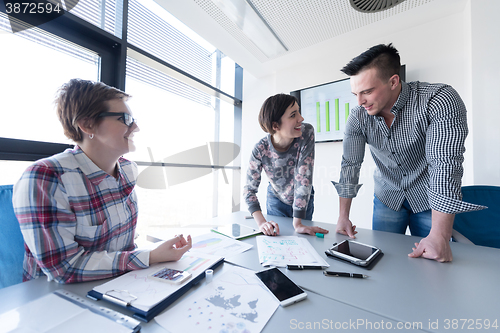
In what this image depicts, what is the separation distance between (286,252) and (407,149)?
3.09ft

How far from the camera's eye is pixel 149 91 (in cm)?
226

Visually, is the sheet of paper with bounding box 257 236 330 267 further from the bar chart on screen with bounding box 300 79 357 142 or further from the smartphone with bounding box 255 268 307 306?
the bar chart on screen with bounding box 300 79 357 142

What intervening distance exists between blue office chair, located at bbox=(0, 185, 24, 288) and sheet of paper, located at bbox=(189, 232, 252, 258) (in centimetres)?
63

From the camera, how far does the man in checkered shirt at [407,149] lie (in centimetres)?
92

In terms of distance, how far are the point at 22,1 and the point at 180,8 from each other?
1.09m

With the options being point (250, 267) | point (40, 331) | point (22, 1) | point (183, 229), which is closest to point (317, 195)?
point (183, 229)

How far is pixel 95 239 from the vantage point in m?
0.78

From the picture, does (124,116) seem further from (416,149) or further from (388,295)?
(416,149)

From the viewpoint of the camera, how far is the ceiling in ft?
6.05

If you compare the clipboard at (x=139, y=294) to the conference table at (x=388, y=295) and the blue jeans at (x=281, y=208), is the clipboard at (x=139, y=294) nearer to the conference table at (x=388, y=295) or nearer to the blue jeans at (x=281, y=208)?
the conference table at (x=388, y=295)

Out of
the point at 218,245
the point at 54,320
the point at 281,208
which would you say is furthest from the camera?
the point at 281,208

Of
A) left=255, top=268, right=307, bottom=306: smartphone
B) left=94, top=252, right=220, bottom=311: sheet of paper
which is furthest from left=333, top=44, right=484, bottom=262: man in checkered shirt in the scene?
left=94, top=252, right=220, bottom=311: sheet of paper

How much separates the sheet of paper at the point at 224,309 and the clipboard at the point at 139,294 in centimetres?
2

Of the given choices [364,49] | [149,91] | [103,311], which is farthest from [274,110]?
[364,49]
